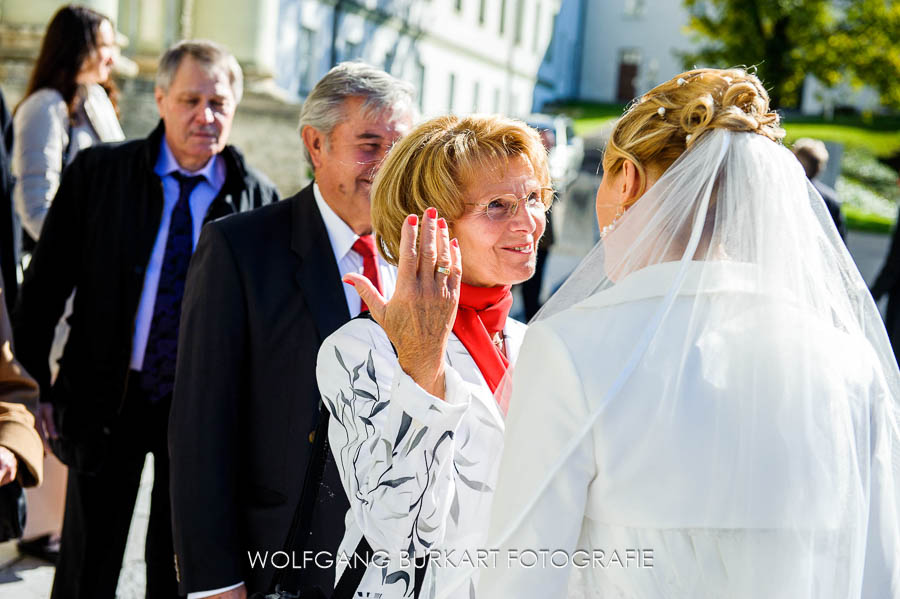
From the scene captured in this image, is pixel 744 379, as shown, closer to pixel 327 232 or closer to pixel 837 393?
pixel 837 393

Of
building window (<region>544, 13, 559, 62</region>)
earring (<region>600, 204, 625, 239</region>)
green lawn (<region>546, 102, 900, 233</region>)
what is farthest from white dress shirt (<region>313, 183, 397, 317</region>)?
building window (<region>544, 13, 559, 62</region>)

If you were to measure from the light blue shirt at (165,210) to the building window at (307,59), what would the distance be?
652 inches

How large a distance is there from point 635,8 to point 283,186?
39.3 meters

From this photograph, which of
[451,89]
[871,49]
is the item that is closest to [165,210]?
[871,49]

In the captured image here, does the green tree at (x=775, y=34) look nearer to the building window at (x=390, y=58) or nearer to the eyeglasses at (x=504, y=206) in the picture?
the building window at (x=390, y=58)

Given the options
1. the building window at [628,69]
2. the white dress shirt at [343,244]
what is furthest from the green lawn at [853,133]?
the white dress shirt at [343,244]

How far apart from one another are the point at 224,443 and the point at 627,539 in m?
1.34

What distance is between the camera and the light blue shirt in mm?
3508

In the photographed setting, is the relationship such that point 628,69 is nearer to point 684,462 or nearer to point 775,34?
point 775,34

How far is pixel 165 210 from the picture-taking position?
3604 mm

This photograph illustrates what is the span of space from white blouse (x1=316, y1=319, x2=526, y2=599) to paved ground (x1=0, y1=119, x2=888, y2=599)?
8.12 feet

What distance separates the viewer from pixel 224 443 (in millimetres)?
2604

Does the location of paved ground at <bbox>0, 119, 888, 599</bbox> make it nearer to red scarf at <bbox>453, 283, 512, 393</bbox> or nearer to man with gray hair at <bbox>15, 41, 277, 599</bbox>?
man with gray hair at <bbox>15, 41, 277, 599</bbox>

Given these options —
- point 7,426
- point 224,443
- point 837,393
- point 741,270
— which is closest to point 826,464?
point 837,393
